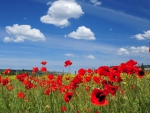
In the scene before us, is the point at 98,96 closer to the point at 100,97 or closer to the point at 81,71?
the point at 100,97

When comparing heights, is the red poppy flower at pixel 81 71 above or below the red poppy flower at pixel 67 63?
below

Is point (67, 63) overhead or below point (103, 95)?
overhead

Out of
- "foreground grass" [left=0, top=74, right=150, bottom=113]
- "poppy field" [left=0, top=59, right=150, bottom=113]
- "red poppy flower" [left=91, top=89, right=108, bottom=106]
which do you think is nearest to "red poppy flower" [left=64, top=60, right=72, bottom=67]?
"poppy field" [left=0, top=59, right=150, bottom=113]

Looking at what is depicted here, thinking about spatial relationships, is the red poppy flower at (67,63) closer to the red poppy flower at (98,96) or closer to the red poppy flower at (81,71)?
the red poppy flower at (81,71)

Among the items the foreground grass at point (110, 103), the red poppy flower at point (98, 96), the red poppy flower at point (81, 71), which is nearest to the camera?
the red poppy flower at point (98, 96)

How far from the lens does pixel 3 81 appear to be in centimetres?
586

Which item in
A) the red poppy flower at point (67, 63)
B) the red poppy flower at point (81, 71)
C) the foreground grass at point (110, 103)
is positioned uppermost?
the red poppy flower at point (67, 63)

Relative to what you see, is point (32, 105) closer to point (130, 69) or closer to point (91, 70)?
point (91, 70)

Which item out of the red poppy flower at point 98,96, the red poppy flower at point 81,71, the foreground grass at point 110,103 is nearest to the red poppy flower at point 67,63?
Result: the foreground grass at point 110,103

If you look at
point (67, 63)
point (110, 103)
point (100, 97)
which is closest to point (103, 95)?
point (100, 97)

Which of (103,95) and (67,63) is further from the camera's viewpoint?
(67,63)

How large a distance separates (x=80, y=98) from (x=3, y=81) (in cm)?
194

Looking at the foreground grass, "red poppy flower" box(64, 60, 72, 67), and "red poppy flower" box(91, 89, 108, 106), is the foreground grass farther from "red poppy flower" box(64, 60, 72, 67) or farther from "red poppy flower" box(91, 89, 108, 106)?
"red poppy flower" box(64, 60, 72, 67)

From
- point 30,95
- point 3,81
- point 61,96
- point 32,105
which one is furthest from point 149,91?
point 3,81
